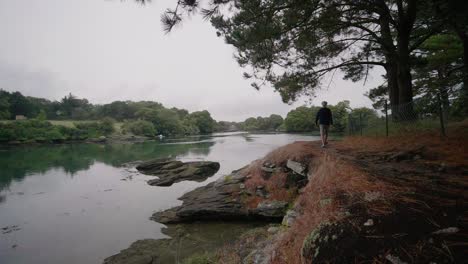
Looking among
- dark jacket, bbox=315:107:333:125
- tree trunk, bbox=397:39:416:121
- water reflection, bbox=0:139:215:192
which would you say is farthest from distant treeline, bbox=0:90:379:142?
dark jacket, bbox=315:107:333:125

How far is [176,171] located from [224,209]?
12470 millimetres

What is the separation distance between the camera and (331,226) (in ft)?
8.41

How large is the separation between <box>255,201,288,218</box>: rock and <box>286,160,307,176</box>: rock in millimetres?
1281

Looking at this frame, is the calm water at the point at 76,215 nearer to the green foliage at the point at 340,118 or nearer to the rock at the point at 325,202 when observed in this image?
the rock at the point at 325,202

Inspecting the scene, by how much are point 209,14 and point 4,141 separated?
287 feet

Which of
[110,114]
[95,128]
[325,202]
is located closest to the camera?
[325,202]

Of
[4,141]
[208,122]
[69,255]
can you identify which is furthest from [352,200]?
[208,122]

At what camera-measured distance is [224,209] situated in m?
9.27

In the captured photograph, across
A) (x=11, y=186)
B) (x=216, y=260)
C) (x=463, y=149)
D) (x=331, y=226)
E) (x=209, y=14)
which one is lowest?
(x=11, y=186)

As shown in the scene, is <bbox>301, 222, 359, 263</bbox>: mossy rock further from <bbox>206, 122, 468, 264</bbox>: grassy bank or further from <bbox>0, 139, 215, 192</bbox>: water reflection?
<bbox>0, 139, 215, 192</bbox>: water reflection

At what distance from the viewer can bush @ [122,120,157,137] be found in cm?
9861

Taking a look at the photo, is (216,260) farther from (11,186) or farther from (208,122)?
(208,122)

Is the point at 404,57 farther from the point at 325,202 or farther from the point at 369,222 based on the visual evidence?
the point at 369,222

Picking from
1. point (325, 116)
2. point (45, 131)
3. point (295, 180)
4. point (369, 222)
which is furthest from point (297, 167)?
point (45, 131)
